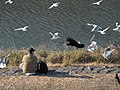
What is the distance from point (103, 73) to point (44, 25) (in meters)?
6.59

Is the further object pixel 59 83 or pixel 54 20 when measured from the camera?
pixel 54 20

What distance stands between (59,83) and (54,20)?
815 cm

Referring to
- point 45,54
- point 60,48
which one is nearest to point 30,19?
point 60,48

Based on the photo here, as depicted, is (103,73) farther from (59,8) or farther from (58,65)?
(59,8)

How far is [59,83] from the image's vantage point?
351 inches

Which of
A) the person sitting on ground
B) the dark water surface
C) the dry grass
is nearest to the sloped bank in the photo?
the person sitting on ground

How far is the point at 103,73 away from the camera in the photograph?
9758 mm

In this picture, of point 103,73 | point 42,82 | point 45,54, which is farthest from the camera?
point 45,54

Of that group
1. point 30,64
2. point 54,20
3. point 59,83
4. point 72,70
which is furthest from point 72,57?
point 54,20

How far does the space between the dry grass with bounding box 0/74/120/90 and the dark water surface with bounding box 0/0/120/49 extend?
410 cm

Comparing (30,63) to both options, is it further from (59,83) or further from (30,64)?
(59,83)

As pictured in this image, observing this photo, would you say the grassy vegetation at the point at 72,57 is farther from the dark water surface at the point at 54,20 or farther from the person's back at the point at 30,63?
the dark water surface at the point at 54,20

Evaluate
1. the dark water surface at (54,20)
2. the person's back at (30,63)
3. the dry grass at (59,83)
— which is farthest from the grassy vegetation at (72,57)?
the dark water surface at (54,20)

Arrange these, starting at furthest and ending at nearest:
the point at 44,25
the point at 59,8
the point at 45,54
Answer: the point at 59,8, the point at 44,25, the point at 45,54
